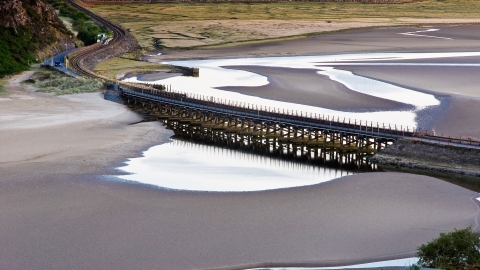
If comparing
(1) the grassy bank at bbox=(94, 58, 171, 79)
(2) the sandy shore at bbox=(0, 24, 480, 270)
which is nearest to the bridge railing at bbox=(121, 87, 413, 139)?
(2) the sandy shore at bbox=(0, 24, 480, 270)

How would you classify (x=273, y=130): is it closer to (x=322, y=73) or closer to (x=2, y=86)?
(x=322, y=73)

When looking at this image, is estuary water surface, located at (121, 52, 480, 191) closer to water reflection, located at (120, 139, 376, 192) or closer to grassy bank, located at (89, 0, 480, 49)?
water reflection, located at (120, 139, 376, 192)

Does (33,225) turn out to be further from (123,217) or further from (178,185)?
(178,185)

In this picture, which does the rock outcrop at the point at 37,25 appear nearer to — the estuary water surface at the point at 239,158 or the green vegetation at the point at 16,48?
the green vegetation at the point at 16,48

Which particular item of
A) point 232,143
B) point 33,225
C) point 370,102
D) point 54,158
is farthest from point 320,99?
point 33,225

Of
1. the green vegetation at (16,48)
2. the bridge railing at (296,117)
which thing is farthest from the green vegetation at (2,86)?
the bridge railing at (296,117)
